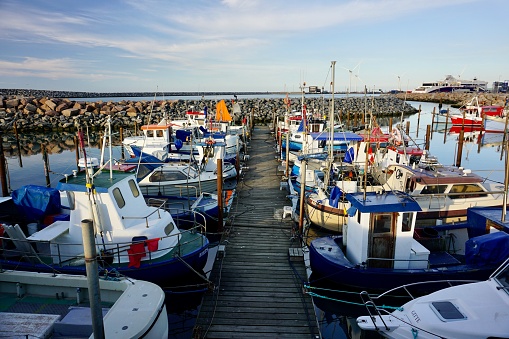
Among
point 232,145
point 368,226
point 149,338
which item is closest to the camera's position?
point 149,338

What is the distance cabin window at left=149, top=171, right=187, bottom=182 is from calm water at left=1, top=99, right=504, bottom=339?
3.64 m

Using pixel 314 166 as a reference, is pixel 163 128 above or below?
above

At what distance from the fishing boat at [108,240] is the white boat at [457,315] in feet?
18.0

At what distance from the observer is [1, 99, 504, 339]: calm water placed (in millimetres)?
10102

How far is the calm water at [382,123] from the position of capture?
33.1 ft

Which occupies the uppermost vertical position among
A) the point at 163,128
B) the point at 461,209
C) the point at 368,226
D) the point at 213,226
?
the point at 163,128

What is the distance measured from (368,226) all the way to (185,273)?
5595 mm

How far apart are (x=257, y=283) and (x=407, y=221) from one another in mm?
4719

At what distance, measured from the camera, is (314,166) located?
20.9 metres

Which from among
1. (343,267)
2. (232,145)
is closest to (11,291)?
(343,267)

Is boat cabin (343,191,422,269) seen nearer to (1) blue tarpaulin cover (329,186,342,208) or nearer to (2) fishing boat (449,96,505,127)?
(1) blue tarpaulin cover (329,186,342,208)

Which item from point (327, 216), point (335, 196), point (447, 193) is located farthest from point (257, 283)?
point (447, 193)

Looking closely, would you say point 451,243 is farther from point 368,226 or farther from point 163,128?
point 163,128

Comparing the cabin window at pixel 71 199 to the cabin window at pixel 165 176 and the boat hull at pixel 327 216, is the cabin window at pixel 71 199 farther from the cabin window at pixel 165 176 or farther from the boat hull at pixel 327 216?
the boat hull at pixel 327 216
